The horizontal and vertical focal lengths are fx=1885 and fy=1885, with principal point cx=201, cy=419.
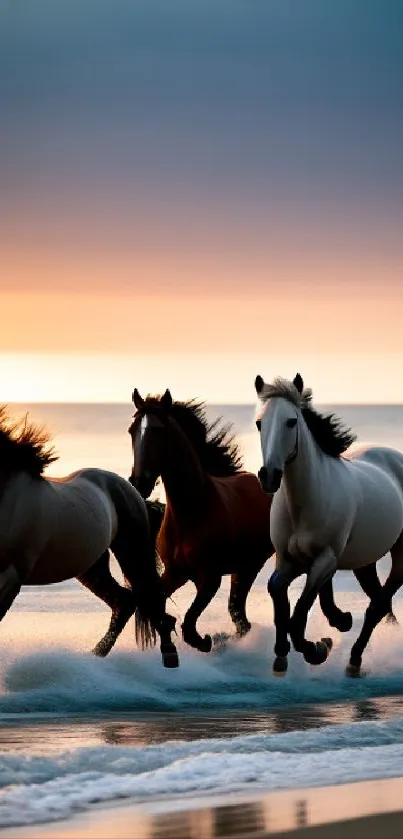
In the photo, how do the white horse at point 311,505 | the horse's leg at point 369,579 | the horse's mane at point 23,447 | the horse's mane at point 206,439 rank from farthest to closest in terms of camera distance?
1. the horse's leg at point 369,579
2. the horse's mane at point 206,439
3. the horse's mane at point 23,447
4. the white horse at point 311,505

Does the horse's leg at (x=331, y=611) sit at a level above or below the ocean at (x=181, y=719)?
above

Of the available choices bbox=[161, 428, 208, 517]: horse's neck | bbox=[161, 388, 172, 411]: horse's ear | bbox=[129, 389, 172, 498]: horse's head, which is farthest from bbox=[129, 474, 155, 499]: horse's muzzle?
bbox=[161, 388, 172, 411]: horse's ear

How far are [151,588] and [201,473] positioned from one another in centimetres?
84

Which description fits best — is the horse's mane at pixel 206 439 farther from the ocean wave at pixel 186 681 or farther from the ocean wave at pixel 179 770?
the ocean wave at pixel 179 770

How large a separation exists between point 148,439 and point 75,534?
840mm

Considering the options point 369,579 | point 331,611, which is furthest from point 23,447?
point 369,579

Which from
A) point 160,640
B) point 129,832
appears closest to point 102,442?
point 160,640

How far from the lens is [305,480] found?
11094mm

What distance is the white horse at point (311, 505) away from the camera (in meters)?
10.6

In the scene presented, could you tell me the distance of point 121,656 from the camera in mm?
11734

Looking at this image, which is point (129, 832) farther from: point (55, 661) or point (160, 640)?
point (160, 640)

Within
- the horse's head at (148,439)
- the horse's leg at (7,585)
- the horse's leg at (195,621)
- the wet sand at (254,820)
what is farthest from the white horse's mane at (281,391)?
the wet sand at (254,820)

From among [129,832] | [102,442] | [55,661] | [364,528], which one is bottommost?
[129,832]

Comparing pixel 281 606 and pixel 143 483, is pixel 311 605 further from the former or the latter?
pixel 143 483
